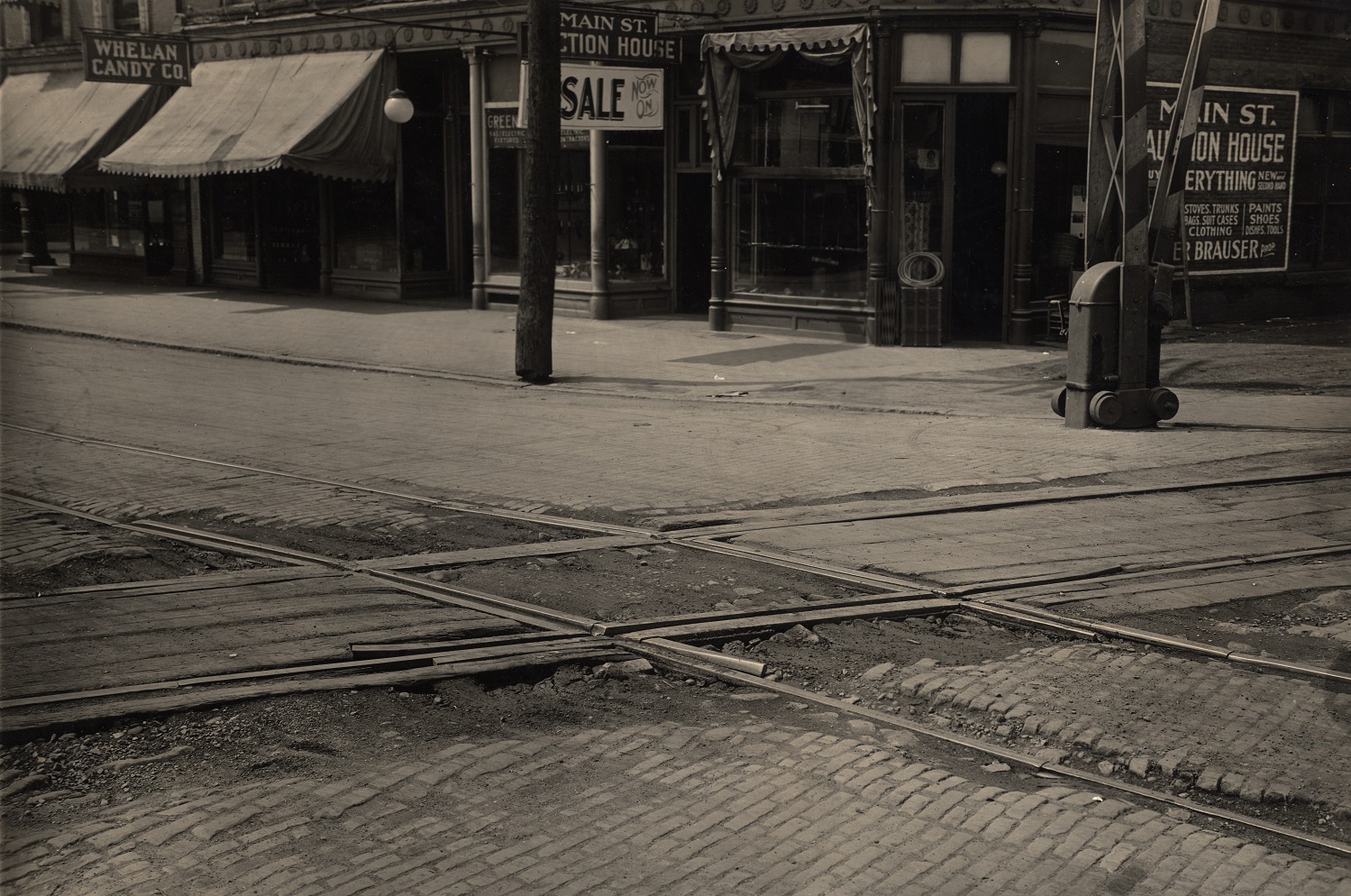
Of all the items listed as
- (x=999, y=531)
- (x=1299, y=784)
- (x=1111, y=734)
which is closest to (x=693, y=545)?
(x=999, y=531)

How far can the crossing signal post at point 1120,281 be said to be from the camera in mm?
11109

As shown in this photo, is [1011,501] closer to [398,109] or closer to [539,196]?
[539,196]

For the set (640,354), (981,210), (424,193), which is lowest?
(640,354)

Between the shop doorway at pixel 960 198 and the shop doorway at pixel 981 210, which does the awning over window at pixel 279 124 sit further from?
the shop doorway at pixel 981 210

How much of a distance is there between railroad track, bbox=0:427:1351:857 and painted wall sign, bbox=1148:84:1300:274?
444 inches

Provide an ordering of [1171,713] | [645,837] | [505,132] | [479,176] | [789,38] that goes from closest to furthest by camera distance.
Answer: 1. [645,837]
2. [1171,713]
3. [789,38]
4. [505,132]
5. [479,176]

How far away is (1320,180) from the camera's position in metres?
19.9

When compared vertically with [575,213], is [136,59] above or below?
above

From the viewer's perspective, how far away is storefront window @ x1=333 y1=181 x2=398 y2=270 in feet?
76.9

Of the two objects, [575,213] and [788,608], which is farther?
[575,213]

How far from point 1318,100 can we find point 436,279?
13655 mm

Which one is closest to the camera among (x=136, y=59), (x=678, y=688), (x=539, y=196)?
(x=678, y=688)

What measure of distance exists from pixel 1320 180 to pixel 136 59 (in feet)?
59.0

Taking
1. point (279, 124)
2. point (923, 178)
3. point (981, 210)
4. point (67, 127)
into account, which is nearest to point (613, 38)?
point (923, 178)
